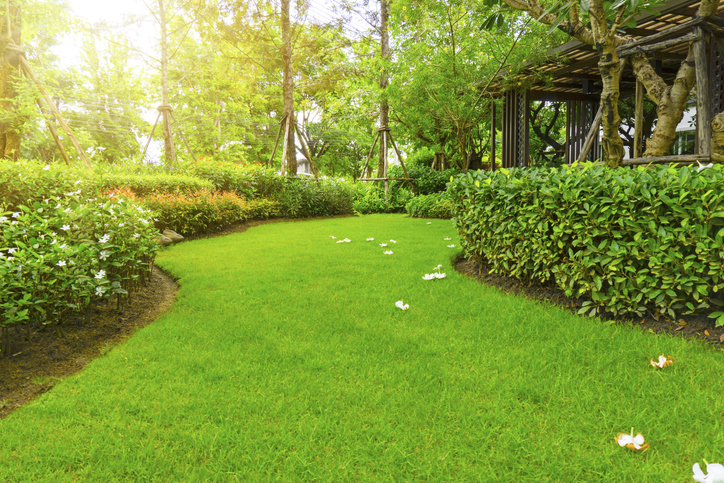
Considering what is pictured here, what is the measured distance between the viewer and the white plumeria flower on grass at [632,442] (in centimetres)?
179

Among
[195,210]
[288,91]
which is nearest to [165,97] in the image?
[288,91]

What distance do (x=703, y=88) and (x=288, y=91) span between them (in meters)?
10.6

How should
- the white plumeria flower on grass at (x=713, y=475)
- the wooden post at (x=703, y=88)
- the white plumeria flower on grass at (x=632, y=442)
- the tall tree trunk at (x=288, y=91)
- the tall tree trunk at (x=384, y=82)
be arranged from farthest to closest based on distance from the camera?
the tall tree trunk at (x=384, y=82)
the tall tree trunk at (x=288, y=91)
the wooden post at (x=703, y=88)
the white plumeria flower on grass at (x=632, y=442)
the white plumeria flower on grass at (x=713, y=475)

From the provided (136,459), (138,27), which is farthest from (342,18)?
(136,459)

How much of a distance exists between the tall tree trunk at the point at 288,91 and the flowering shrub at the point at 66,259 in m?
8.95

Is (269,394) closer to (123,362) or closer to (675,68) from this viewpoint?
(123,362)

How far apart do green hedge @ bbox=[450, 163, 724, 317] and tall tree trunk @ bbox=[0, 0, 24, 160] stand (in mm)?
10955

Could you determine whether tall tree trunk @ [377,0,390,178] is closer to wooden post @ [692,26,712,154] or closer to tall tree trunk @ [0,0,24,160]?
wooden post @ [692,26,712,154]

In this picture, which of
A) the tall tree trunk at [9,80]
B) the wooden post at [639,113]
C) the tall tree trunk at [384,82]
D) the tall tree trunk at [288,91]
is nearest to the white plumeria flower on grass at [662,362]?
the wooden post at [639,113]

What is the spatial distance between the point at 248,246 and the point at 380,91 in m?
9.20

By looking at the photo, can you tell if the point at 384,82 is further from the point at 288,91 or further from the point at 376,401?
the point at 376,401

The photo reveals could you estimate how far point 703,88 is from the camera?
5.95 m

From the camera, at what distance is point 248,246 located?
276 inches

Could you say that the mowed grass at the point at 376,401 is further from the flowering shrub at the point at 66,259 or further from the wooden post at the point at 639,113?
the wooden post at the point at 639,113
